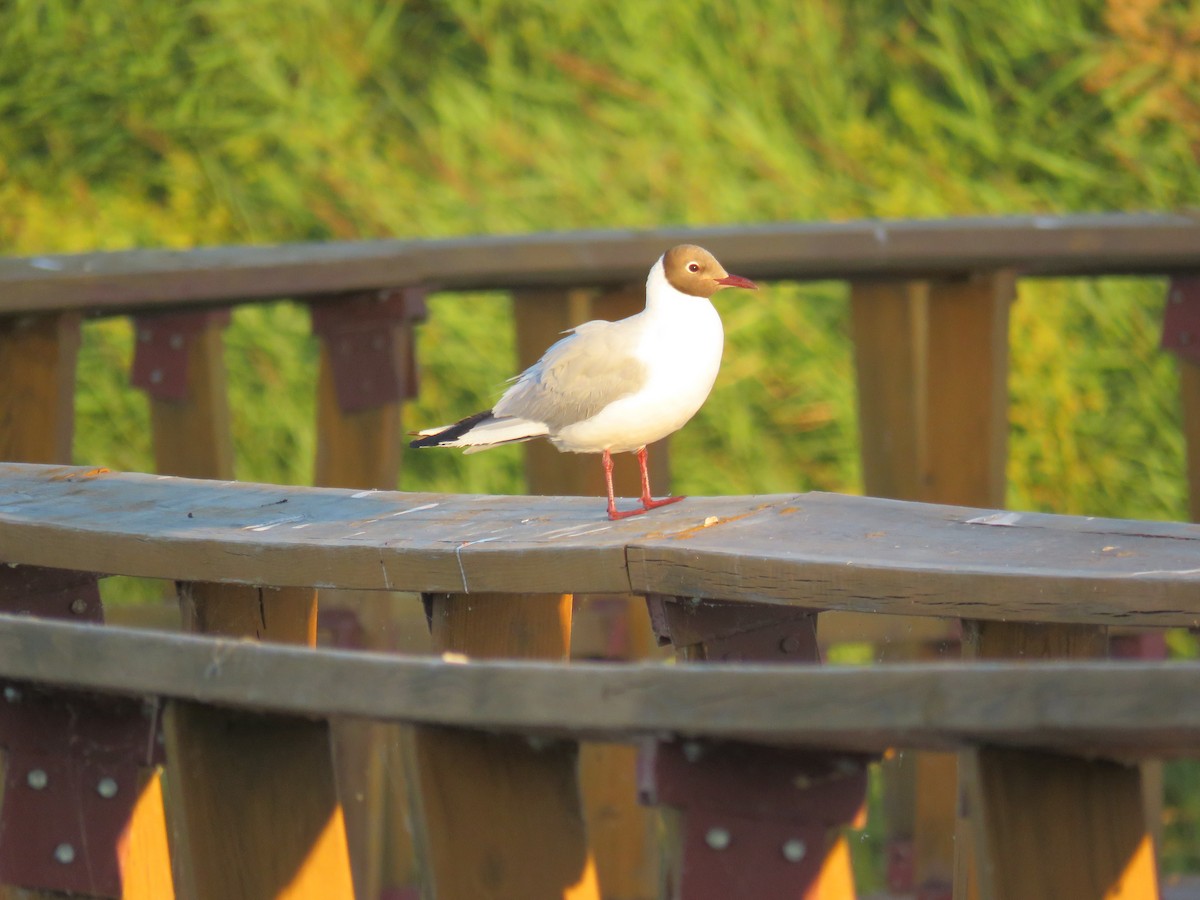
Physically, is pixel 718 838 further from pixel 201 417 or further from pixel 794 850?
pixel 201 417

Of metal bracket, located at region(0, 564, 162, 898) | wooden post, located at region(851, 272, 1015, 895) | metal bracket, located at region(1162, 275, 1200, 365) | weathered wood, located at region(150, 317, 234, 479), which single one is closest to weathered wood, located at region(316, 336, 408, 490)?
weathered wood, located at region(150, 317, 234, 479)

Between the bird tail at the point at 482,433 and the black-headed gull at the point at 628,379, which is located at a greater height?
the black-headed gull at the point at 628,379

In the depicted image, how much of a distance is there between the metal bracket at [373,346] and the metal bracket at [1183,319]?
1.76 metres

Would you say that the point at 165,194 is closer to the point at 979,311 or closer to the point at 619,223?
the point at 619,223

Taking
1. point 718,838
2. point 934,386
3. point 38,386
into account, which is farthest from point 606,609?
point 718,838

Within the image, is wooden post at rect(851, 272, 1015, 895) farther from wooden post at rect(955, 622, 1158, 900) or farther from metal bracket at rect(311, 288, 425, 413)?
wooden post at rect(955, 622, 1158, 900)

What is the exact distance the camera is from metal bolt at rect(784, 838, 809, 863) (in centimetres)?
171

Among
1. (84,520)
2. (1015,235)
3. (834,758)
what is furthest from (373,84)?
(834,758)

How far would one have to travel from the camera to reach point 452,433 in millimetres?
3000

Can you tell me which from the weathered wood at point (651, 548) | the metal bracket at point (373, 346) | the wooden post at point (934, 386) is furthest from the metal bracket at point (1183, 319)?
the weathered wood at point (651, 548)

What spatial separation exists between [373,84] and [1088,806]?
6436mm

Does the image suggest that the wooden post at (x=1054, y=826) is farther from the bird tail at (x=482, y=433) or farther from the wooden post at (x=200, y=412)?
the wooden post at (x=200, y=412)

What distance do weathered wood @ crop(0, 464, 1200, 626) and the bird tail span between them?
29 centimetres

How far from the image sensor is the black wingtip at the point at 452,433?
2.96 meters
